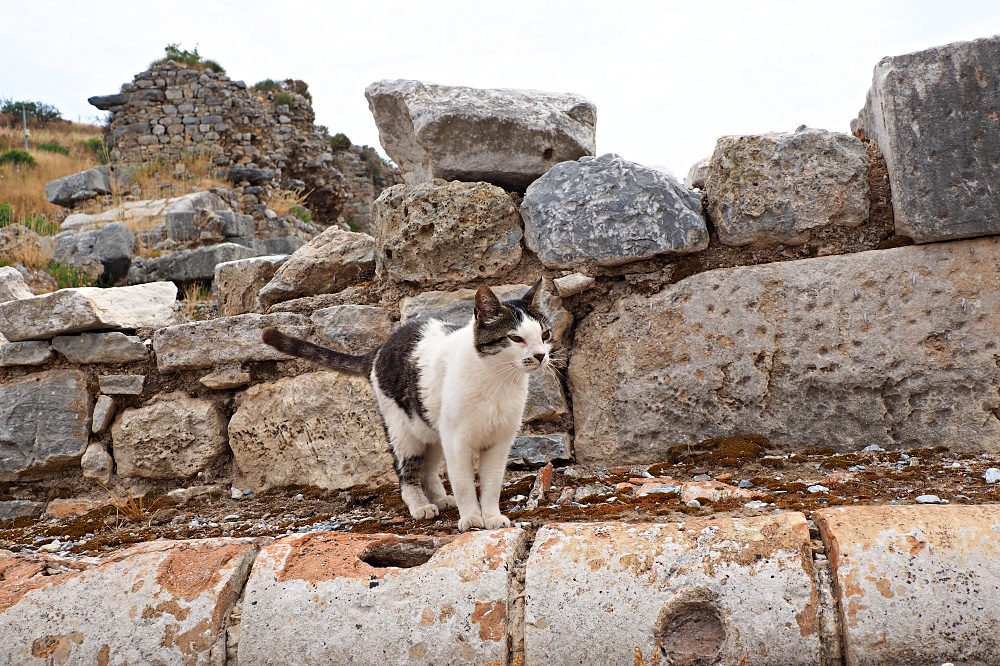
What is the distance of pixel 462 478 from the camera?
3.00 metres

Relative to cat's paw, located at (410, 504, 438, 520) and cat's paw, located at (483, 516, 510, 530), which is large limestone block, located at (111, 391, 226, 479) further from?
cat's paw, located at (483, 516, 510, 530)

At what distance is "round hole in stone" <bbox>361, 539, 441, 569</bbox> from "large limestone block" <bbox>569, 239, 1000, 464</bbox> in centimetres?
136

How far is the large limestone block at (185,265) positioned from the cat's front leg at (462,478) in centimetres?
529

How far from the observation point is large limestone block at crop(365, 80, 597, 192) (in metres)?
3.86

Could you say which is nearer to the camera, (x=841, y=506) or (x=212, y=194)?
(x=841, y=506)

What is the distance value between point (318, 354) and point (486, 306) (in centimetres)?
99

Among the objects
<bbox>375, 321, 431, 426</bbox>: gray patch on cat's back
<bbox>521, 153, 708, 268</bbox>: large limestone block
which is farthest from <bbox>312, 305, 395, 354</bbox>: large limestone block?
<bbox>521, 153, 708, 268</bbox>: large limestone block

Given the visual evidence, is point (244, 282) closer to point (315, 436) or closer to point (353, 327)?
point (353, 327)

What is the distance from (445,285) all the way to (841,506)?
2203mm

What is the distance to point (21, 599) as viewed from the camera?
2.39 m

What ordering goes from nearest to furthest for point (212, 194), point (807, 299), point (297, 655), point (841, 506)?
point (297, 655) < point (841, 506) < point (807, 299) < point (212, 194)

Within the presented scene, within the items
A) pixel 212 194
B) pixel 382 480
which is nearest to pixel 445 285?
pixel 382 480

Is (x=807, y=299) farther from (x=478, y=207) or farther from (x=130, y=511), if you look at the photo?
(x=130, y=511)


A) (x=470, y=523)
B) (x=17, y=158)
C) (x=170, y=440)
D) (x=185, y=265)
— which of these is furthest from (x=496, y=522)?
(x=17, y=158)
